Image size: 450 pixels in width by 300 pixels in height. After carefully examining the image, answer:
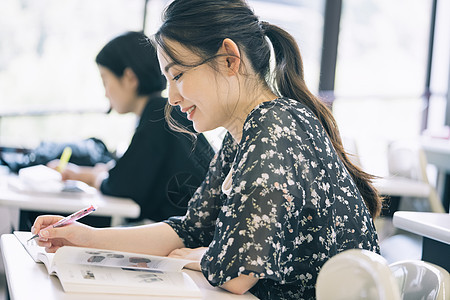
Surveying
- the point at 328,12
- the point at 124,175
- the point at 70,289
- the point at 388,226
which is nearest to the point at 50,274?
the point at 70,289

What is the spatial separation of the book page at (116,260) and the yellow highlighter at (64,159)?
5.25 ft

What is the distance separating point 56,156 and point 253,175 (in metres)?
2.07

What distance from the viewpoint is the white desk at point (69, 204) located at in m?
2.16

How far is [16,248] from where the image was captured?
4.36 ft

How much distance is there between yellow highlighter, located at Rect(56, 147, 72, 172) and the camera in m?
2.74

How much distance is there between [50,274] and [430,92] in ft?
16.7

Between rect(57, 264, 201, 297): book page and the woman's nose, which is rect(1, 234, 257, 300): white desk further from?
the woman's nose

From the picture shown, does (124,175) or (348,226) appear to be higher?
(348,226)

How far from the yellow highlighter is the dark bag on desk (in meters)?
0.05

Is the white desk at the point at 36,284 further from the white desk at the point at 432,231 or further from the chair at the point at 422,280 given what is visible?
the white desk at the point at 432,231

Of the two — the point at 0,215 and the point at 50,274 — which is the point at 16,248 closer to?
the point at 50,274

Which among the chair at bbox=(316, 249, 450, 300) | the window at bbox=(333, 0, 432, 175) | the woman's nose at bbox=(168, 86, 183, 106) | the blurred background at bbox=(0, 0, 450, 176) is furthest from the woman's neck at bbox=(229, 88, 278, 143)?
the window at bbox=(333, 0, 432, 175)

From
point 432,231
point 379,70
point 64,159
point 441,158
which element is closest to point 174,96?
point 432,231

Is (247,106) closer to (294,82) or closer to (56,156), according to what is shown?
(294,82)
